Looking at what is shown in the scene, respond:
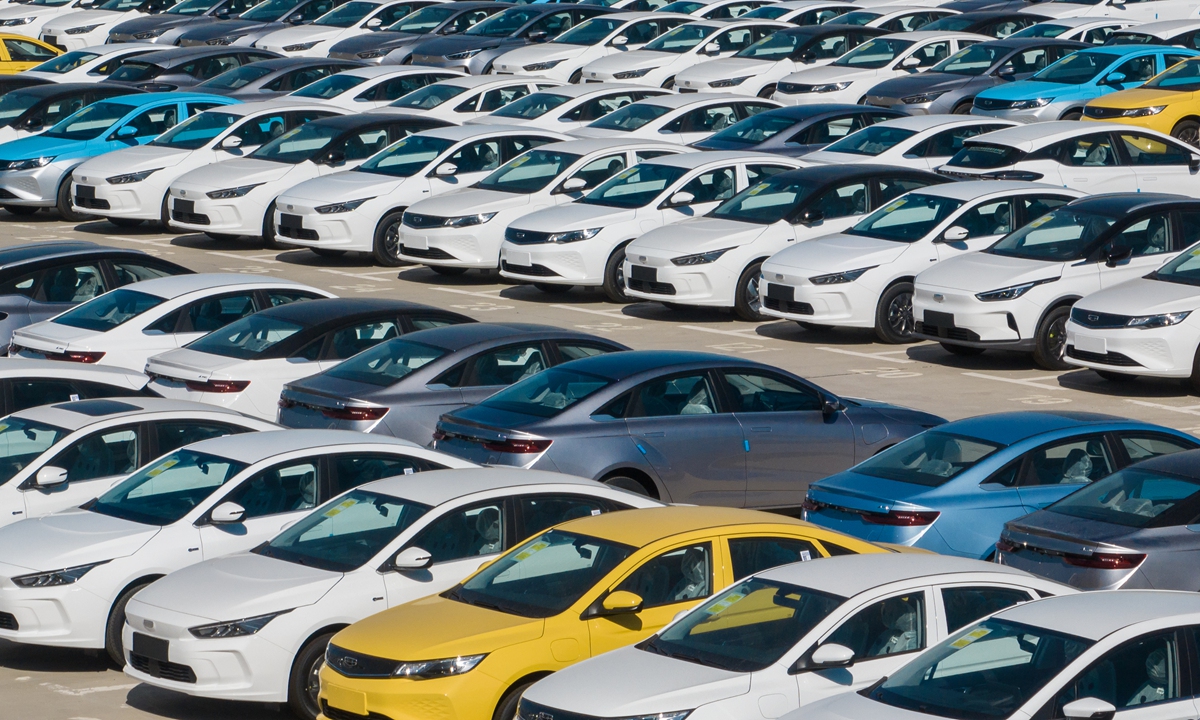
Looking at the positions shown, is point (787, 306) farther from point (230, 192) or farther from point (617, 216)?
point (230, 192)

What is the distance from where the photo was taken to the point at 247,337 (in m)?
15.4

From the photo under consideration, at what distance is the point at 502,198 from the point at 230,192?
3822mm

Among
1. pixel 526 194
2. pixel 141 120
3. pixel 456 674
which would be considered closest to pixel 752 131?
pixel 526 194

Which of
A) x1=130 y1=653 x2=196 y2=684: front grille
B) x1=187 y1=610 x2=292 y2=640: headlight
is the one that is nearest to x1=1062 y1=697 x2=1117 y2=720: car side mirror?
x1=187 y1=610 x2=292 y2=640: headlight

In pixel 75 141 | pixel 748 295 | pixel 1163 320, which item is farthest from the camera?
pixel 75 141

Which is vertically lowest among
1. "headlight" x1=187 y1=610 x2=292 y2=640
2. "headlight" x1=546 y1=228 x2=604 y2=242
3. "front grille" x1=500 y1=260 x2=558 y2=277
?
"front grille" x1=500 y1=260 x2=558 y2=277

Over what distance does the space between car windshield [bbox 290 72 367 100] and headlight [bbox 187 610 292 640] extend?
20593mm

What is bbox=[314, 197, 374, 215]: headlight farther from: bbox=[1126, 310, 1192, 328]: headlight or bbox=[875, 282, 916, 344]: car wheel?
bbox=[1126, 310, 1192, 328]: headlight

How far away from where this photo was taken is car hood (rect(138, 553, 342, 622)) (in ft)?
32.2

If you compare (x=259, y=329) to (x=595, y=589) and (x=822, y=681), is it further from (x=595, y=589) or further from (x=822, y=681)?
(x=822, y=681)

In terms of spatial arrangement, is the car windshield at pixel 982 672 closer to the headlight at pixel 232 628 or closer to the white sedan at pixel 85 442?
the headlight at pixel 232 628

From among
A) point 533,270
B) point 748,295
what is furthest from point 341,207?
point 748,295

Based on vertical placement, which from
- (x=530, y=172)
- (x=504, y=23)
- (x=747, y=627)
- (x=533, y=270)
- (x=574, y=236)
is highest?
(x=747, y=627)

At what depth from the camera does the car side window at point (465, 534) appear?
1030cm
